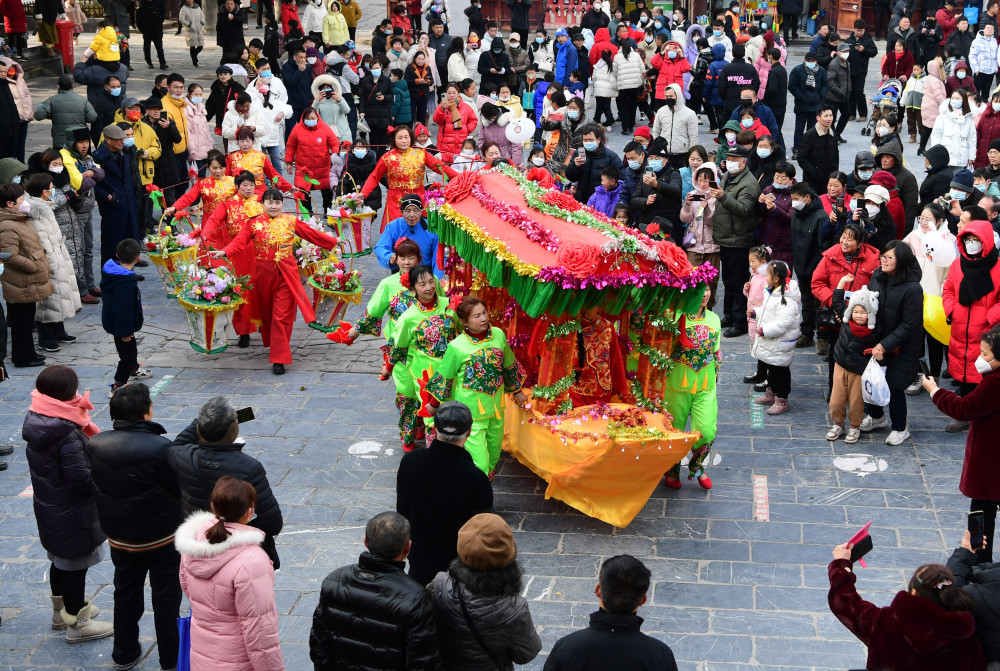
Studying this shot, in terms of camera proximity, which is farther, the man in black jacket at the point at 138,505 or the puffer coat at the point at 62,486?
the puffer coat at the point at 62,486

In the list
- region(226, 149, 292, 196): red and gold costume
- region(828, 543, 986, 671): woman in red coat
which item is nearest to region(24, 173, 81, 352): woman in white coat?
region(226, 149, 292, 196): red and gold costume

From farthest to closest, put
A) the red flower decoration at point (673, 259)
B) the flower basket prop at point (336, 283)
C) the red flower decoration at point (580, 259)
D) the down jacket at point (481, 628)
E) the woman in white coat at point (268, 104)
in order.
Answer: the woman in white coat at point (268, 104)
the flower basket prop at point (336, 283)
the red flower decoration at point (673, 259)
the red flower decoration at point (580, 259)
the down jacket at point (481, 628)

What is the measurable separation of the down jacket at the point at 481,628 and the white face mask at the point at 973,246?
5251 mm

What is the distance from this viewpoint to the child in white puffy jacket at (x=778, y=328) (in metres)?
9.25

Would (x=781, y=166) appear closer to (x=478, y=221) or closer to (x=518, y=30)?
(x=478, y=221)

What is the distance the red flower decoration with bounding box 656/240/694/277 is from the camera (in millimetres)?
7238

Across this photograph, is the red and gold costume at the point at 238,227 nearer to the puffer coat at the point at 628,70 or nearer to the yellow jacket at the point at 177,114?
the yellow jacket at the point at 177,114

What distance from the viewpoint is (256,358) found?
11078 mm

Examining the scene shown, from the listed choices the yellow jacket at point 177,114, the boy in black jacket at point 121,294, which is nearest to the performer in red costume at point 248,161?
the yellow jacket at point 177,114

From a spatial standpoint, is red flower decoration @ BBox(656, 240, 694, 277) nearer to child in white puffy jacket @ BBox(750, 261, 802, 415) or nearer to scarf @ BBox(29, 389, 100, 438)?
child in white puffy jacket @ BBox(750, 261, 802, 415)

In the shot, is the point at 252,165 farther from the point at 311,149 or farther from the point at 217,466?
the point at 217,466

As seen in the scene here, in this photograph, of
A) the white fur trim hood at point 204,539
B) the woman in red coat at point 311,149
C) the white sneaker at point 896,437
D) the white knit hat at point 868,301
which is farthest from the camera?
the woman in red coat at point 311,149

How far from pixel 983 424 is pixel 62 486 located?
5297 mm

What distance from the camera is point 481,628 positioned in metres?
4.68
